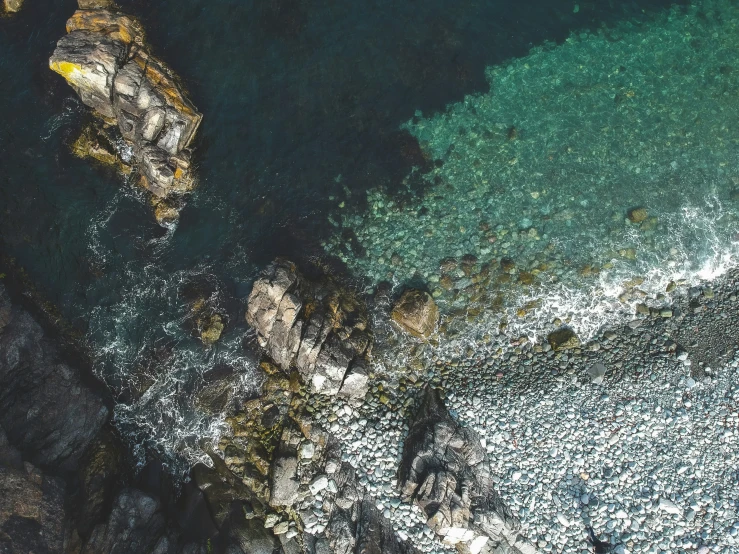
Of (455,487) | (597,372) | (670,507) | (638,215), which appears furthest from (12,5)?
(670,507)

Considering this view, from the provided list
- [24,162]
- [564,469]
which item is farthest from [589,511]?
[24,162]

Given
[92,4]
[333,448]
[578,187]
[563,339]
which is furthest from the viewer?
[92,4]

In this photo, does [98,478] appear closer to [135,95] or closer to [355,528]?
[355,528]

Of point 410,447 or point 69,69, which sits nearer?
point 410,447

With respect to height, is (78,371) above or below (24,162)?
below

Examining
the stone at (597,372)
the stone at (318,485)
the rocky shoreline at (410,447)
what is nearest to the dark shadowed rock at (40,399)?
the rocky shoreline at (410,447)

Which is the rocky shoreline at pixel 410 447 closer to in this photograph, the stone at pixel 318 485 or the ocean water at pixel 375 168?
the stone at pixel 318 485

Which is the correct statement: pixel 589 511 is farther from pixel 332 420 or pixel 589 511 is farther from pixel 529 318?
pixel 332 420
